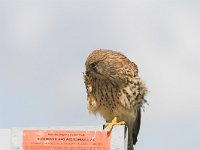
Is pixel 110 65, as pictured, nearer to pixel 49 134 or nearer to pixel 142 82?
pixel 142 82

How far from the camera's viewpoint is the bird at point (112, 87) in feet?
23.5

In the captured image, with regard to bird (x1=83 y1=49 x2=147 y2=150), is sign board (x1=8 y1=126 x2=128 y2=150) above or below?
below

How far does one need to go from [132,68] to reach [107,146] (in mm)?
1552

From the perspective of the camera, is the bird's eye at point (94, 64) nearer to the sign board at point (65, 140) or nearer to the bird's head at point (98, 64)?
the bird's head at point (98, 64)

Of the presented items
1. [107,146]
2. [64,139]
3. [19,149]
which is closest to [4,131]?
[19,149]

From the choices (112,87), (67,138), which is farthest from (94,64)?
(67,138)

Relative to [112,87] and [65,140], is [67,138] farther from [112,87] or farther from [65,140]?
[112,87]

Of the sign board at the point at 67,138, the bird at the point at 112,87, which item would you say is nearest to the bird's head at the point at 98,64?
the bird at the point at 112,87

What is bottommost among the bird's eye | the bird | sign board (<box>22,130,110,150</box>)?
sign board (<box>22,130,110,150</box>)

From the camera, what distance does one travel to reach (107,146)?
6.25 m

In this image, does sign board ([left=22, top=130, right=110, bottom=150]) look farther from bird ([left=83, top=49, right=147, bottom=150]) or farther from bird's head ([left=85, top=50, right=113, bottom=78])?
bird's head ([left=85, top=50, right=113, bottom=78])

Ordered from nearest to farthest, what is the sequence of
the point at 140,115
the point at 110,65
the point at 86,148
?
the point at 86,148 < the point at 110,65 < the point at 140,115

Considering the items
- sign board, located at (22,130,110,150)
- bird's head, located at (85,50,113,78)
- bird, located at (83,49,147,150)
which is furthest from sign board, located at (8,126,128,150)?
bird's head, located at (85,50,113,78)

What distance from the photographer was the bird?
716cm
